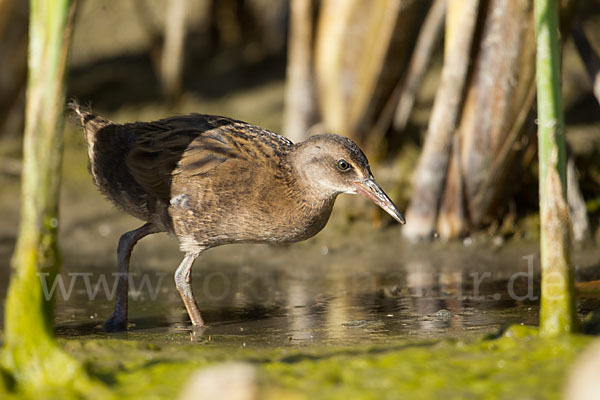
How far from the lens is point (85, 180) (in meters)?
9.50

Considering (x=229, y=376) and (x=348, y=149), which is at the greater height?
(x=348, y=149)

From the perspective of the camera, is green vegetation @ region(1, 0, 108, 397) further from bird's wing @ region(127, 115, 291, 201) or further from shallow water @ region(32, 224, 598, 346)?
bird's wing @ region(127, 115, 291, 201)

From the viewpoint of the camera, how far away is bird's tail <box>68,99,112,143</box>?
6125 millimetres

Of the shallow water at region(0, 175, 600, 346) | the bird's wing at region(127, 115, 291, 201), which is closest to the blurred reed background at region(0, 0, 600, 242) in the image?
the shallow water at region(0, 175, 600, 346)

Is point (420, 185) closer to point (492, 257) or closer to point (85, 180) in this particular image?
point (492, 257)

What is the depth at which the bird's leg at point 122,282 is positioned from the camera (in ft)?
18.0

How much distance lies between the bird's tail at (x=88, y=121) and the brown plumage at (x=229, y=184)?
316mm

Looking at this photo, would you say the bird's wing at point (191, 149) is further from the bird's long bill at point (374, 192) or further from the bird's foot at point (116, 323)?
the bird's foot at point (116, 323)

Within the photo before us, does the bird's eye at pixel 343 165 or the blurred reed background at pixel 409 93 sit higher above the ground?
the blurred reed background at pixel 409 93

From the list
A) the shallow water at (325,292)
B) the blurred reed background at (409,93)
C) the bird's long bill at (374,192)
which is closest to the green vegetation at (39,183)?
the blurred reed background at (409,93)

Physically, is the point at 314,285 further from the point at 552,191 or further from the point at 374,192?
the point at 552,191

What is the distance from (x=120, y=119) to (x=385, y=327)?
6.30 meters

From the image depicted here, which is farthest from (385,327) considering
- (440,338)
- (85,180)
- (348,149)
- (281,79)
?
(281,79)

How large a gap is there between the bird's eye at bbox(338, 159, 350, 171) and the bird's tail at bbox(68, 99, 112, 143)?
5.70ft
